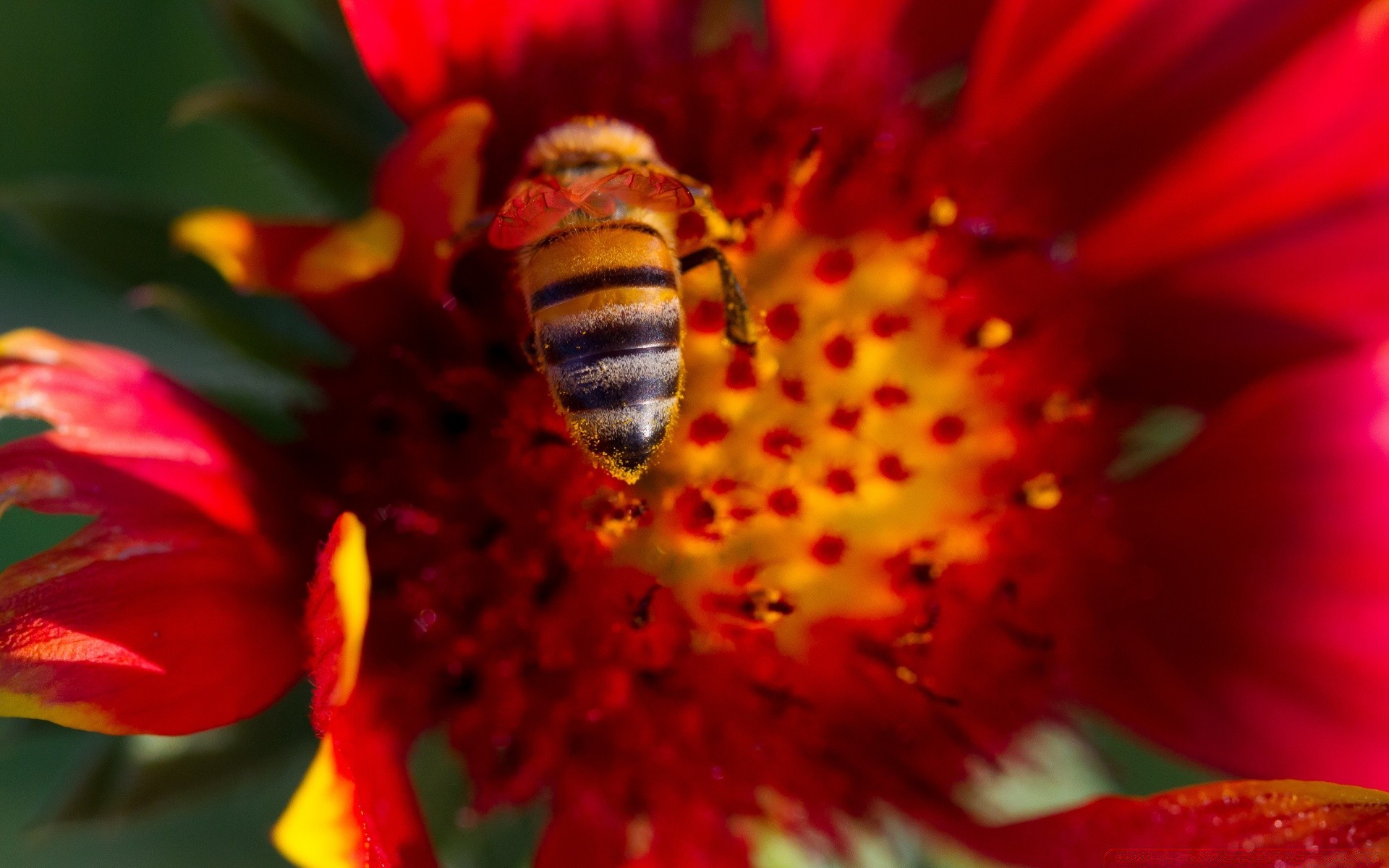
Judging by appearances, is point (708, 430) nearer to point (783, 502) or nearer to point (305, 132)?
point (783, 502)

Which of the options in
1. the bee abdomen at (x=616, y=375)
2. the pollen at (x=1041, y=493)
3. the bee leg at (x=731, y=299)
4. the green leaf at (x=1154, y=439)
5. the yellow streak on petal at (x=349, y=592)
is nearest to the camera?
the yellow streak on petal at (x=349, y=592)

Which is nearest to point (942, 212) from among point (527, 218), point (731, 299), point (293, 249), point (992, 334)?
point (992, 334)

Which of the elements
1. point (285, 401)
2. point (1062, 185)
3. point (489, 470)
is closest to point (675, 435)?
point (489, 470)

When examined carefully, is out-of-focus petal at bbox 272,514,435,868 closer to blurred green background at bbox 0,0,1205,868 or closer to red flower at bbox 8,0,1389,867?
red flower at bbox 8,0,1389,867

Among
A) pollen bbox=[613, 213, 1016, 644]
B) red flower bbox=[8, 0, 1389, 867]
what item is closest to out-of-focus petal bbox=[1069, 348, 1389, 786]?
red flower bbox=[8, 0, 1389, 867]

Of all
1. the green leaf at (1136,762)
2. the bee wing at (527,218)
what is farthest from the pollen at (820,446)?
the green leaf at (1136,762)

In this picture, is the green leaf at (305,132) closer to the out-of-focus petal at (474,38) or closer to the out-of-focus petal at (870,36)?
the out-of-focus petal at (474,38)
